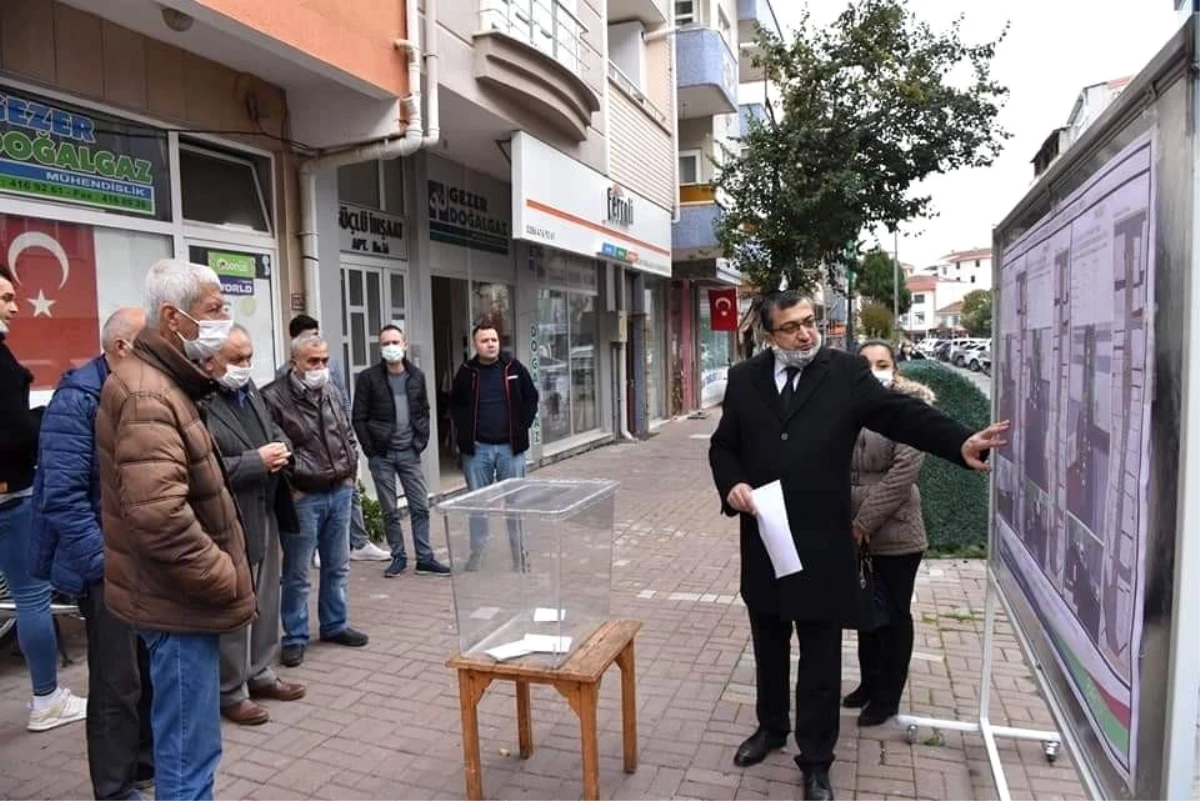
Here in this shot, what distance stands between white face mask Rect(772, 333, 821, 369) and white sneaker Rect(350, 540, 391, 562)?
4735 mm

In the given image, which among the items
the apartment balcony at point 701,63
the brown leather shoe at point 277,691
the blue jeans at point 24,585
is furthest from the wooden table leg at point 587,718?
the apartment balcony at point 701,63

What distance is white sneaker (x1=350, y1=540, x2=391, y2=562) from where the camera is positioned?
7230mm

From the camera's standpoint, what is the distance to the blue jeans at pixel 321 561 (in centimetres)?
477

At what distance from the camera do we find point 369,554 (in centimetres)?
730

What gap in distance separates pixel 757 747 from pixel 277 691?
2332 mm

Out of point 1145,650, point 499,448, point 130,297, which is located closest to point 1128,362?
point 1145,650

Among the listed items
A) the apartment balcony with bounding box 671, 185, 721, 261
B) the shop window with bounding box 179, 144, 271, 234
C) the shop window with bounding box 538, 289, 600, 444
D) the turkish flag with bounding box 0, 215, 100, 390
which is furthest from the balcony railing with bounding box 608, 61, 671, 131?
the turkish flag with bounding box 0, 215, 100, 390

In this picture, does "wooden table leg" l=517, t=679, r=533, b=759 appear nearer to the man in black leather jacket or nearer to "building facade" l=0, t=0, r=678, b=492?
the man in black leather jacket

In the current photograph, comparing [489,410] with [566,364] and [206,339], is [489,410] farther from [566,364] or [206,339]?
[566,364]

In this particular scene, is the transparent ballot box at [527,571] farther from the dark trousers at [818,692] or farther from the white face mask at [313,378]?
the white face mask at [313,378]

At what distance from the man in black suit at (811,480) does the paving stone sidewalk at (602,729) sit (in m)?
0.47

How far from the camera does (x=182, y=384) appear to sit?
2.61 m

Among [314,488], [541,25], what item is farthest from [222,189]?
[541,25]

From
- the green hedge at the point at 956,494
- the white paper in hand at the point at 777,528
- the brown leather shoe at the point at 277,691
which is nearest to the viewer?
the white paper in hand at the point at 777,528
